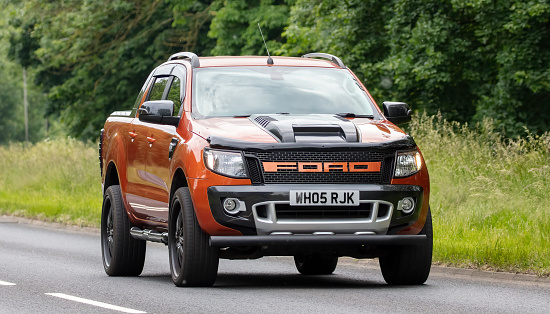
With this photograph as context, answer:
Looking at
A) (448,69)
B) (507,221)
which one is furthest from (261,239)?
(448,69)

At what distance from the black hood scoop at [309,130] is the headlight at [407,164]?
1.34ft

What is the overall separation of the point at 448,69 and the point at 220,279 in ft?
51.1

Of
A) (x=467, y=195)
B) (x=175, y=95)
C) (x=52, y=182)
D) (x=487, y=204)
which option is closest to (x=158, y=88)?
(x=175, y=95)

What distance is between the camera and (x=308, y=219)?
9.23m

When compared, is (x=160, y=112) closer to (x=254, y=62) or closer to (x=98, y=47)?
(x=254, y=62)

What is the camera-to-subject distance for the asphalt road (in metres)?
8.55

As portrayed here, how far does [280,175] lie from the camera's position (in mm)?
9188

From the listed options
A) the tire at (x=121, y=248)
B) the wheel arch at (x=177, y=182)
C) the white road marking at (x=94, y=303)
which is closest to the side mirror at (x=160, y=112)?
the wheel arch at (x=177, y=182)

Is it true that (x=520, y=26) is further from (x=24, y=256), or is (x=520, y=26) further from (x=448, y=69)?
(x=24, y=256)

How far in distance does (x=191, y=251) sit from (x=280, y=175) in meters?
0.95

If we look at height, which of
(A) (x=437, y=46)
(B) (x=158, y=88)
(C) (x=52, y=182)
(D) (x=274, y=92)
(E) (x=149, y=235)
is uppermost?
(D) (x=274, y=92)

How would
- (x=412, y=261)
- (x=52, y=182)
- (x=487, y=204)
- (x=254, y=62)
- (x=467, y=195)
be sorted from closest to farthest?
(x=412, y=261) < (x=254, y=62) < (x=487, y=204) < (x=467, y=195) < (x=52, y=182)

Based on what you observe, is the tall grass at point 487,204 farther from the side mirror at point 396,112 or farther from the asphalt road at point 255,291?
the side mirror at point 396,112

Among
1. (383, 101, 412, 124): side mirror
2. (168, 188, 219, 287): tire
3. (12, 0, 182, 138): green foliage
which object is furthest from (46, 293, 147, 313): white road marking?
(12, 0, 182, 138): green foliage
